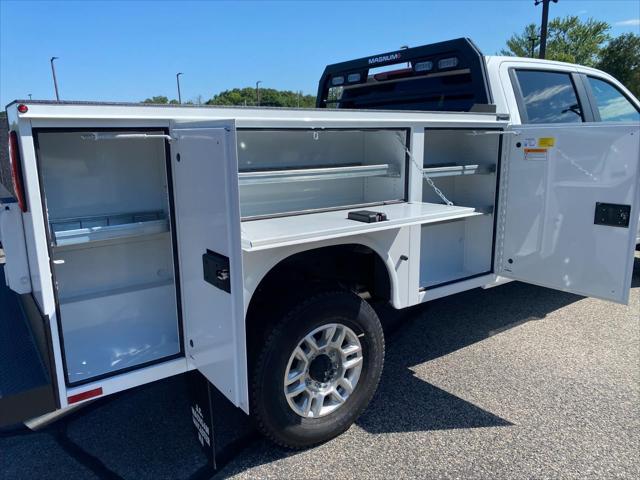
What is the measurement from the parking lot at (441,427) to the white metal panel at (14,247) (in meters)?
1.07

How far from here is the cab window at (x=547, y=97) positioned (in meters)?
4.20

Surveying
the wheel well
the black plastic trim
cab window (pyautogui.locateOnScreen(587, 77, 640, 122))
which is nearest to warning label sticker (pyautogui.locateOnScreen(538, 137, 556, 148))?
the black plastic trim

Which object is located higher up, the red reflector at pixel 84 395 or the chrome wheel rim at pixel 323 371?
the red reflector at pixel 84 395

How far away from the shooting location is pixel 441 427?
3.02m

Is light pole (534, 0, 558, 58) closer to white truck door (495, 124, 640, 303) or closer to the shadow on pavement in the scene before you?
the shadow on pavement

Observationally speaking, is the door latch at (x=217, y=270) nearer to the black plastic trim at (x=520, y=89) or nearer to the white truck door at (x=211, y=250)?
the white truck door at (x=211, y=250)

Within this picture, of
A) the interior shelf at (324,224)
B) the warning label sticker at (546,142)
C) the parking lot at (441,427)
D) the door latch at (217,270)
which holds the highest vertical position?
the warning label sticker at (546,142)

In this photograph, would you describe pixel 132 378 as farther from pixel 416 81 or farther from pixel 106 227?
pixel 416 81

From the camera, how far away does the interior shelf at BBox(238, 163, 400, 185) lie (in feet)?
8.79

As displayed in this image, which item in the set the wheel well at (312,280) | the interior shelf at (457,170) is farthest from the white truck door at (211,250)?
the interior shelf at (457,170)

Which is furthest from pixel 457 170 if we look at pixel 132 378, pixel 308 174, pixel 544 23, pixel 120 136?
pixel 544 23

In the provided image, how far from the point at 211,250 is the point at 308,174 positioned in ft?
3.01

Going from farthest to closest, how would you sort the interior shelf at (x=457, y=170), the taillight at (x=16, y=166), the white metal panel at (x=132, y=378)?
the interior shelf at (x=457, y=170) → the white metal panel at (x=132, y=378) → the taillight at (x=16, y=166)

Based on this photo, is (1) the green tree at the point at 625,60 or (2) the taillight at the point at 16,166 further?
(1) the green tree at the point at 625,60
